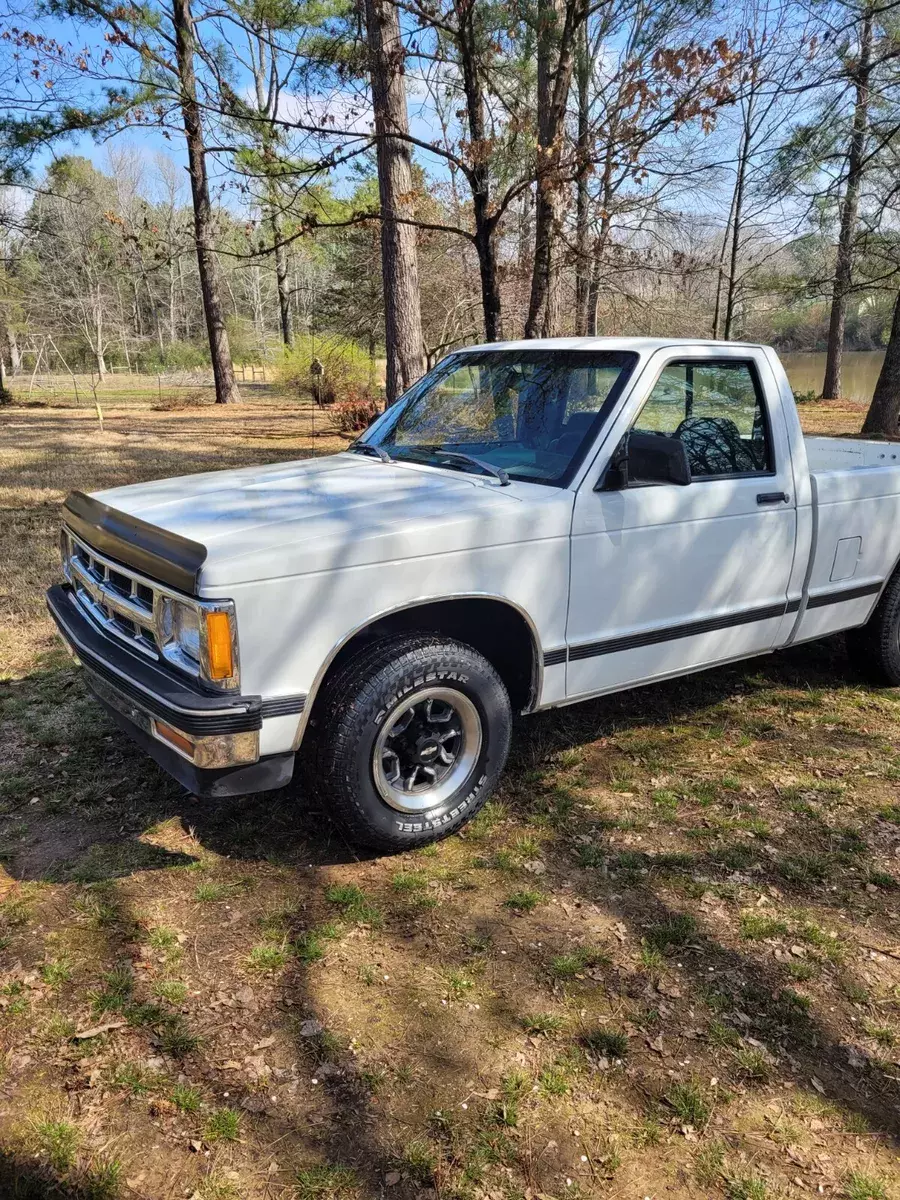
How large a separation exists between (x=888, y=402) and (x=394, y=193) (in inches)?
397

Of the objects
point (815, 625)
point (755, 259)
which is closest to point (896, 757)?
point (815, 625)

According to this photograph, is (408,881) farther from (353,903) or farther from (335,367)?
(335,367)

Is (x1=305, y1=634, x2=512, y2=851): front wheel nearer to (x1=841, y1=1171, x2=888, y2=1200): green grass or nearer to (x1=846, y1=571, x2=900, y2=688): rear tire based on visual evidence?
(x1=841, y1=1171, x2=888, y2=1200): green grass

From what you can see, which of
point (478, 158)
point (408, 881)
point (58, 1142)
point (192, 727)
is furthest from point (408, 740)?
point (478, 158)

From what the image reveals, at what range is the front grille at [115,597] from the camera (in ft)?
9.59

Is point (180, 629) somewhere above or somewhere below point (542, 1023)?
above

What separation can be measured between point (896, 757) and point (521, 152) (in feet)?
24.2

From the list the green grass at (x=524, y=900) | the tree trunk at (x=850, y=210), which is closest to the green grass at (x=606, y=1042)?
the green grass at (x=524, y=900)

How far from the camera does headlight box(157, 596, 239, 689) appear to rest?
256 centimetres

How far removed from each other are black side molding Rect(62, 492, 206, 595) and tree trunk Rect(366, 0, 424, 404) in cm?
604

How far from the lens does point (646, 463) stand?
10.9 feet

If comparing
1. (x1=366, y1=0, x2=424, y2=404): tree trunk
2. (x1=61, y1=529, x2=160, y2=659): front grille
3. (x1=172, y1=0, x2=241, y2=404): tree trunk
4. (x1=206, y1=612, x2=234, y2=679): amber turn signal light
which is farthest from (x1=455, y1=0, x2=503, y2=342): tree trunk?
(x1=206, y1=612, x2=234, y2=679): amber turn signal light

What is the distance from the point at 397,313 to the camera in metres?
10.3

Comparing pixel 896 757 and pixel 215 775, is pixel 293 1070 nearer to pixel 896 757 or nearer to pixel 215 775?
pixel 215 775
